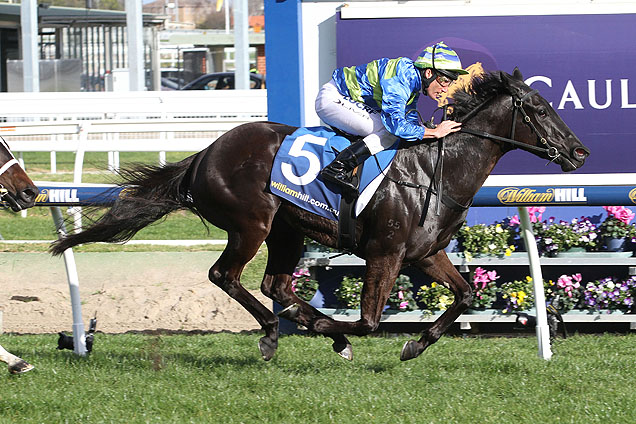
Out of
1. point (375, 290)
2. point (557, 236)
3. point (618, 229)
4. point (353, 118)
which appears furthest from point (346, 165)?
point (618, 229)

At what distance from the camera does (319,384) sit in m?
4.52

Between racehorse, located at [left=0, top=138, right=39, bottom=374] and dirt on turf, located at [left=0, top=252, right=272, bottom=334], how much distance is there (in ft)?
6.22

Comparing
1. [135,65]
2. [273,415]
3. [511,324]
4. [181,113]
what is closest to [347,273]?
[511,324]

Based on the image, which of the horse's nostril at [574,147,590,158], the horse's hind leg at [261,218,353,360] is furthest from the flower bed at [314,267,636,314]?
the horse's nostril at [574,147,590,158]

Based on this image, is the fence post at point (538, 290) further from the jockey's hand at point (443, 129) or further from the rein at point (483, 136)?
the jockey's hand at point (443, 129)

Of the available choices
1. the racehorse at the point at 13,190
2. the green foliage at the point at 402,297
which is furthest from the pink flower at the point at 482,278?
the racehorse at the point at 13,190

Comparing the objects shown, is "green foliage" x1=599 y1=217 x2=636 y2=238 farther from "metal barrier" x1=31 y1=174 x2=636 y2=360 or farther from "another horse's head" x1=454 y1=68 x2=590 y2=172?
"another horse's head" x1=454 y1=68 x2=590 y2=172

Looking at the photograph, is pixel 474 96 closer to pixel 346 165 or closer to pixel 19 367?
pixel 346 165

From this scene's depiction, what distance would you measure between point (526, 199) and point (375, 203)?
0.96 metres

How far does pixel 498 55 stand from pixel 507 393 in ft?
8.81

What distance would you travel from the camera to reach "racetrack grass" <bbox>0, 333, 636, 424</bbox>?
403 cm

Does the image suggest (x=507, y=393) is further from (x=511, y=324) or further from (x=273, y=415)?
(x=511, y=324)

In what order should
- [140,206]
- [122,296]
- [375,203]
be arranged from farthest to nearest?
[122,296]
[140,206]
[375,203]

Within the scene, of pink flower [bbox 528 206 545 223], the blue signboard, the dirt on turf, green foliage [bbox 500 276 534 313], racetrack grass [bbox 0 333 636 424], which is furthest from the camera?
the dirt on turf
